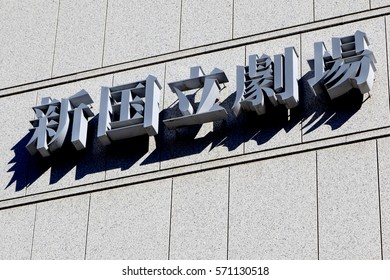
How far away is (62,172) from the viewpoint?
50.6ft

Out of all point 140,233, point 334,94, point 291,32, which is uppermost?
point 291,32

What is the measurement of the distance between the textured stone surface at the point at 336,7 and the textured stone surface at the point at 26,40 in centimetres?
359

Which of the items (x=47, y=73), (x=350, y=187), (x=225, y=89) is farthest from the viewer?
(x=47, y=73)

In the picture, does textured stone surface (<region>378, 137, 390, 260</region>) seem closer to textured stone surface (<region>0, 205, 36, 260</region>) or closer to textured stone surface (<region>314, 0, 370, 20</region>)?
textured stone surface (<region>314, 0, 370, 20</region>)

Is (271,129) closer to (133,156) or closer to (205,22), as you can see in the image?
(133,156)

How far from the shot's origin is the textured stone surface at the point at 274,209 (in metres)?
13.7

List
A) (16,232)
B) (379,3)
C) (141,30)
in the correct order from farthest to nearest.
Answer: (141,30) < (16,232) < (379,3)

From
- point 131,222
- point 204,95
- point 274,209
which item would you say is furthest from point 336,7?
point 131,222

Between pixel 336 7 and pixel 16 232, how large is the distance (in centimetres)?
454

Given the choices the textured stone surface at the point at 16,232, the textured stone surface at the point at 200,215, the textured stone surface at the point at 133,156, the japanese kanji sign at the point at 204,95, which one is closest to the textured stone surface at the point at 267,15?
the japanese kanji sign at the point at 204,95

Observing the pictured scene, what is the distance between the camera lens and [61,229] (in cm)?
1498

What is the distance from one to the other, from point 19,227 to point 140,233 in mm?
1626

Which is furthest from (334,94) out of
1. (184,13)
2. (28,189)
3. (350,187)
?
(28,189)

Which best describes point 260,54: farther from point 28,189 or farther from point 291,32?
point 28,189
